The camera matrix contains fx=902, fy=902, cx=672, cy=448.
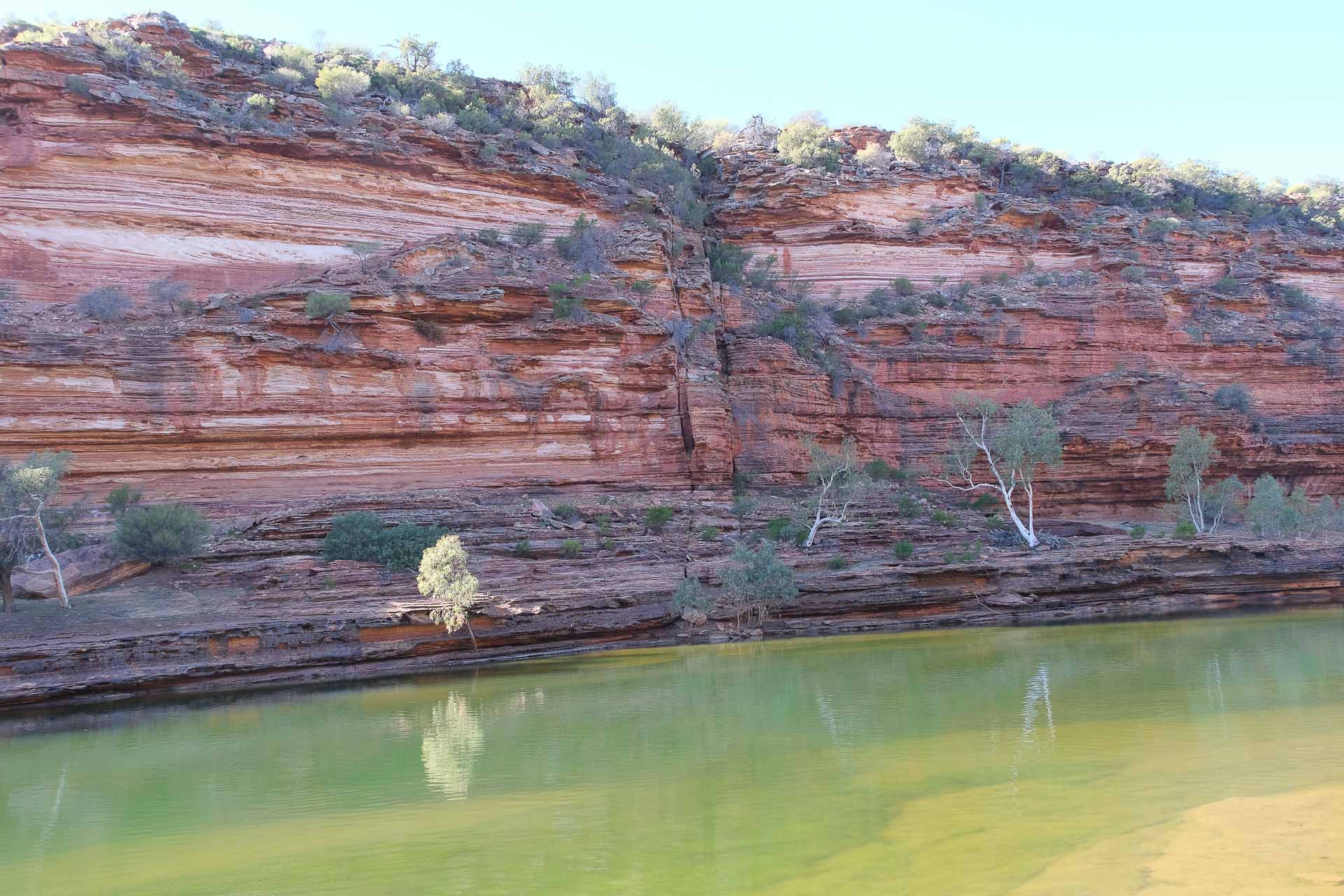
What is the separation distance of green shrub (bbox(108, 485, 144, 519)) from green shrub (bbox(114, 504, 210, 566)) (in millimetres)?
1854

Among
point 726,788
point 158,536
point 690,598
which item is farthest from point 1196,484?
Result: point 158,536

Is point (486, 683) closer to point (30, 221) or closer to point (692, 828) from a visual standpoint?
point (692, 828)

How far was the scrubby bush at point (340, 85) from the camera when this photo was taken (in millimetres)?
34344

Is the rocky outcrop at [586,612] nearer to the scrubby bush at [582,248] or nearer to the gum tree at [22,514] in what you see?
the gum tree at [22,514]

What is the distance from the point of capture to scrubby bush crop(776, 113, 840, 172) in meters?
42.5

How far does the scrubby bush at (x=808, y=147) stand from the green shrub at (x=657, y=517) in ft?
71.6

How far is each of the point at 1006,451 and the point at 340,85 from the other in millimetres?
28184

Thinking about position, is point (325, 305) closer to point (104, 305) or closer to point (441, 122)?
point (104, 305)

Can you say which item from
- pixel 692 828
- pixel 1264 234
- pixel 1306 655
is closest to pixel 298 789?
pixel 692 828

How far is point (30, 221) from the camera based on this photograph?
26609mm

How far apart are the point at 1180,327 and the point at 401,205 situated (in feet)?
99.2

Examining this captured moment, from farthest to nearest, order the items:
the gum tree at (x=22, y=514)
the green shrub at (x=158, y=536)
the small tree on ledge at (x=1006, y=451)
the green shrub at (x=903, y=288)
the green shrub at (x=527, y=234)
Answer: the green shrub at (x=903, y=288) < the green shrub at (x=527, y=234) < the small tree on ledge at (x=1006, y=451) < the green shrub at (x=158, y=536) < the gum tree at (x=22, y=514)

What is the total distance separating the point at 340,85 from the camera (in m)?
35.1

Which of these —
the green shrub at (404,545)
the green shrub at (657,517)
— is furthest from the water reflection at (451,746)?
the green shrub at (657,517)
